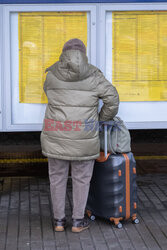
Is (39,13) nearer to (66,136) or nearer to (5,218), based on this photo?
(66,136)

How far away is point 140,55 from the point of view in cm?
504

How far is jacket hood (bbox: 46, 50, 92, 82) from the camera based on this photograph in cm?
388

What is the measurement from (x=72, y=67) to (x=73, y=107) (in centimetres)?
35

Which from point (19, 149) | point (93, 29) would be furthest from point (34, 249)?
point (19, 149)

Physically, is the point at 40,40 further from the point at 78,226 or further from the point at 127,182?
the point at 78,226

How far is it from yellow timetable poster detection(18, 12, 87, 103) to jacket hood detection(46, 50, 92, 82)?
3.37ft

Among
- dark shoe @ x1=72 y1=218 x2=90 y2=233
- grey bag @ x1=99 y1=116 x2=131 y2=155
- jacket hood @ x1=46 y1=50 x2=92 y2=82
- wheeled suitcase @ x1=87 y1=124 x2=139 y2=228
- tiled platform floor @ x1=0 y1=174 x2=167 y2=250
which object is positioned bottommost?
tiled platform floor @ x1=0 y1=174 x2=167 y2=250

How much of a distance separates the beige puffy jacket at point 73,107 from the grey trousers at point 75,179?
0.46 feet

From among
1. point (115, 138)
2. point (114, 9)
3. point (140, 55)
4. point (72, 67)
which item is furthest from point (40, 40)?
point (115, 138)

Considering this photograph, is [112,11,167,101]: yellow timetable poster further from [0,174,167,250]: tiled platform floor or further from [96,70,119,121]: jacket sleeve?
[0,174,167,250]: tiled platform floor

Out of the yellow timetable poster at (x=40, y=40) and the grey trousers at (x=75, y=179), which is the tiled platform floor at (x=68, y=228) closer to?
→ the grey trousers at (x=75, y=179)

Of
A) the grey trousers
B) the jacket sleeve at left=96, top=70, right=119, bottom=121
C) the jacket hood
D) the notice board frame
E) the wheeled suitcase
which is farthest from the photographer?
the notice board frame

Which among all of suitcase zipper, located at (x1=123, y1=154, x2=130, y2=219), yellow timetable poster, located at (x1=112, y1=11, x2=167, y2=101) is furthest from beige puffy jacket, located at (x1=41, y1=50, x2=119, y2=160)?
yellow timetable poster, located at (x1=112, y1=11, x2=167, y2=101)

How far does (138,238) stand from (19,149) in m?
5.24
